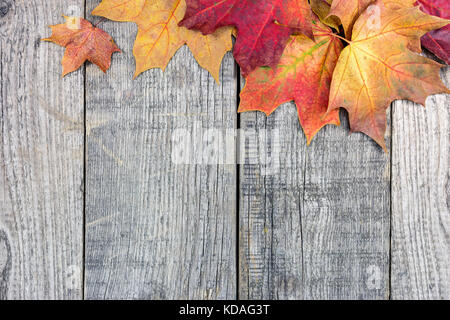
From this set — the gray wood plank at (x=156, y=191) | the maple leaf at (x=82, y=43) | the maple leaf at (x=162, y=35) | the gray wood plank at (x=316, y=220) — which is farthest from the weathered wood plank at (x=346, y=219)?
the maple leaf at (x=82, y=43)

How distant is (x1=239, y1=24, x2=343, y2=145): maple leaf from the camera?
695 mm

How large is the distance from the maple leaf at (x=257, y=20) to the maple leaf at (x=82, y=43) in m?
0.17

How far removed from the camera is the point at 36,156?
0.74 metres

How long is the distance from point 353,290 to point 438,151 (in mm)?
324

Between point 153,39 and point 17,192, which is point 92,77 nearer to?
point 153,39

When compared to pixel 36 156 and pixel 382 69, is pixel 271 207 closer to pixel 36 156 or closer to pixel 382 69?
pixel 382 69

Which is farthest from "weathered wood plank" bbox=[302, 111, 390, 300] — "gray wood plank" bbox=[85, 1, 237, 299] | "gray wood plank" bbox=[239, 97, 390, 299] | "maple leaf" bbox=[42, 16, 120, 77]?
"maple leaf" bbox=[42, 16, 120, 77]

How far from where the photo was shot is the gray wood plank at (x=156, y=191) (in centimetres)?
74

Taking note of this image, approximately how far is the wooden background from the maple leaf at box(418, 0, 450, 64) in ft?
0.32

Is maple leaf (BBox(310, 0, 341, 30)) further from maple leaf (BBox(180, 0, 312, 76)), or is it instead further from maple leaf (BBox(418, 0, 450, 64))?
maple leaf (BBox(418, 0, 450, 64))

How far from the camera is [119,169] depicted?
74 centimetres

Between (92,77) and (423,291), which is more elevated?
(92,77)

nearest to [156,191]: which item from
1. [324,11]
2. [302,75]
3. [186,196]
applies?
[186,196]

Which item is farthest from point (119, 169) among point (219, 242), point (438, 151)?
point (438, 151)
